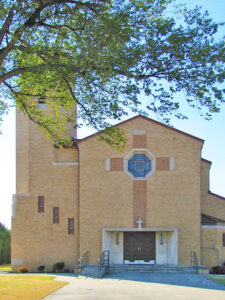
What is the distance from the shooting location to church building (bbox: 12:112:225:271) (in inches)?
1122

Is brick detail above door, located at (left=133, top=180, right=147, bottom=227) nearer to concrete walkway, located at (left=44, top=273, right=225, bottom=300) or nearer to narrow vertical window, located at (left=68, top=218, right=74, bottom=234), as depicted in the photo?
narrow vertical window, located at (left=68, top=218, right=74, bottom=234)

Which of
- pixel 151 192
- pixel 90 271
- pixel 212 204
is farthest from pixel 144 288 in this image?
pixel 212 204

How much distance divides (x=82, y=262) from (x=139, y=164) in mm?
6631

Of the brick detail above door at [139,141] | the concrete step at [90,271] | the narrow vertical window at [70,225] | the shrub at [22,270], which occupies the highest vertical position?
the brick detail above door at [139,141]

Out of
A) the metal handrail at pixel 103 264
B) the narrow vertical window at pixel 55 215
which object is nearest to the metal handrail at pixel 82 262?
the metal handrail at pixel 103 264

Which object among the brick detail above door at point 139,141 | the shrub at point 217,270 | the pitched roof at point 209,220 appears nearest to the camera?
the shrub at point 217,270

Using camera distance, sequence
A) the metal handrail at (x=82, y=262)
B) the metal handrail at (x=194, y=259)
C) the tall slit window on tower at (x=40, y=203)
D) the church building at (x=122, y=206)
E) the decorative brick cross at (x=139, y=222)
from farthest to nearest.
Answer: the tall slit window on tower at (x=40, y=203), the church building at (x=122, y=206), the decorative brick cross at (x=139, y=222), the metal handrail at (x=194, y=259), the metal handrail at (x=82, y=262)

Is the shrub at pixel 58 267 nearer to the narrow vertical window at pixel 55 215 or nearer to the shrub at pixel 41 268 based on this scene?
the shrub at pixel 41 268

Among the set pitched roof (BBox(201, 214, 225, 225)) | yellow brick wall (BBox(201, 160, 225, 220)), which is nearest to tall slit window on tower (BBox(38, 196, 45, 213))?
pitched roof (BBox(201, 214, 225, 225))

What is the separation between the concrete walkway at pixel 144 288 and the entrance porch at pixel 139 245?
145 inches

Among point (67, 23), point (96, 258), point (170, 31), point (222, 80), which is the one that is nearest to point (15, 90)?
point (67, 23)

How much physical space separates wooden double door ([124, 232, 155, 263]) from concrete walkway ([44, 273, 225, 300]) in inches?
152

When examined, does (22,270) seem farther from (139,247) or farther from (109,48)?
(109,48)

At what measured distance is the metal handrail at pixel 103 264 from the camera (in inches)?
973
